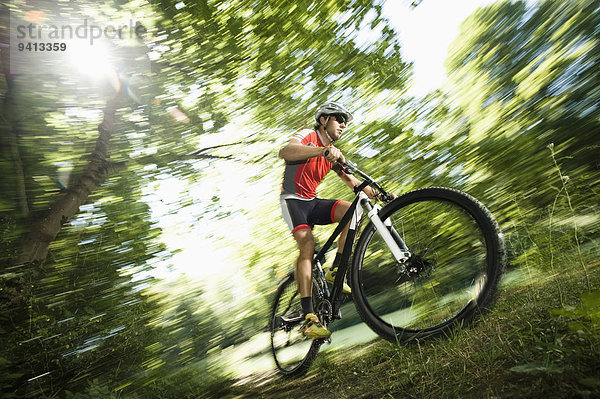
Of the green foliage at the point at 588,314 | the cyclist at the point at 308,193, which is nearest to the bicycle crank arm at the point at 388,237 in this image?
the cyclist at the point at 308,193

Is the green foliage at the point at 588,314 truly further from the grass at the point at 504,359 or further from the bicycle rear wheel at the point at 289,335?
the bicycle rear wheel at the point at 289,335

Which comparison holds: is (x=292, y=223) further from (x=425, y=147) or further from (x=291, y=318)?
(x=425, y=147)

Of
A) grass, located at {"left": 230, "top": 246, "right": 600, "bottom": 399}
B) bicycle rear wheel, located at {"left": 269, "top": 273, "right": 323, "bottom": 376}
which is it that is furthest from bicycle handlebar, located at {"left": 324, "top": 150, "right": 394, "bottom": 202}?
bicycle rear wheel, located at {"left": 269, "top": 273, "right": 323, "bottom": 376}

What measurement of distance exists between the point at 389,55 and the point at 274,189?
5.93ft


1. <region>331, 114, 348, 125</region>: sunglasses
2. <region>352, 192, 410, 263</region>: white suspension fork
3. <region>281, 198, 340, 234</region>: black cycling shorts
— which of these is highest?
<region>331, 114, 348, 125</region>: sunglasses

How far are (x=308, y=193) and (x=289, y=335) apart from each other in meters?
1.06

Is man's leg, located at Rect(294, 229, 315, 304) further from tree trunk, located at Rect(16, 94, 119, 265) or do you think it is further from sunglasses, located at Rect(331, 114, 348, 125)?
tree trunk, located at Rect(16, 94, 119, 265)

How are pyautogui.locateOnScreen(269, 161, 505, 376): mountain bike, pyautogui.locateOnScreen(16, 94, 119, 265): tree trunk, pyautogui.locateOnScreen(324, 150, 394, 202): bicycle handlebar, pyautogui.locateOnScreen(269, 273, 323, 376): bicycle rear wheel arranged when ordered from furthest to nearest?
pyautogui.locateOnScreen(16, 94, 119, 265): tree trunk < pyautogui.locateOnScreen(269, 273, 323, 376): bicycle rear wheel < pyautogui.locateOnScreen(324, 150, 394, 202): bicycle handlebar < pyautogui.locateOnScreen(269, 161, 505, 376): mountain bike

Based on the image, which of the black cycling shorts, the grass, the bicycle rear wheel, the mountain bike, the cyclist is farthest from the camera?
the bicycle rear wheel

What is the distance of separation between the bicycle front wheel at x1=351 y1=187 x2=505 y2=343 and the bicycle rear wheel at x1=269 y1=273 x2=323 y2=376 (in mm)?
664

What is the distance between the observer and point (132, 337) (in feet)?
11.4

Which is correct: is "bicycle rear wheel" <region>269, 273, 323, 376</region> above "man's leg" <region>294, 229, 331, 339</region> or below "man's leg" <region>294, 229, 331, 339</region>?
below

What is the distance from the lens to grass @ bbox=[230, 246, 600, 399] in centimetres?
104

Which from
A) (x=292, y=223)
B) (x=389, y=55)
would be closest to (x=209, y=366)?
(x=292, y=223)
